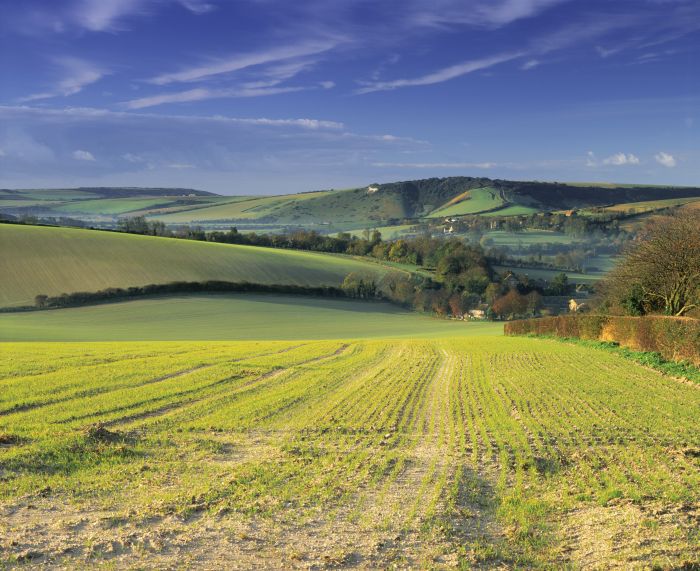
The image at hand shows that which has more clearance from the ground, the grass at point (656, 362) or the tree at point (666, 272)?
the tree at point (666, 272)

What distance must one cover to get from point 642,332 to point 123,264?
7073 centimetres

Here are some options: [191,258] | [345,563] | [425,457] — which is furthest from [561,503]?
[191,258]

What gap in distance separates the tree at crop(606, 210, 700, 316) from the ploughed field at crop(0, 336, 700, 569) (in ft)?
85.3

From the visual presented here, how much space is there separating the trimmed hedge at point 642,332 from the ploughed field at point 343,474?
5869 millimetres

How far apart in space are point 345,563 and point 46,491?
5.32 meters

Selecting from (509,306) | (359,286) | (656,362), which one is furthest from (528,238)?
(656,362)

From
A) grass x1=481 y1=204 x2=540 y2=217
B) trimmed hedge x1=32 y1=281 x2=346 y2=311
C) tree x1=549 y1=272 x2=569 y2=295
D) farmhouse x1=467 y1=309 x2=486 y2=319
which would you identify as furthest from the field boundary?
grass x1=481 y1=204 x2=540 y2=217

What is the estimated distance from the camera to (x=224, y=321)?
69.6m

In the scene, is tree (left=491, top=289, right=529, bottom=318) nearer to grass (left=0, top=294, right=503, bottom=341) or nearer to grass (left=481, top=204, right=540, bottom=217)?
grass (left=0, top=294, right=503, bottom=341)

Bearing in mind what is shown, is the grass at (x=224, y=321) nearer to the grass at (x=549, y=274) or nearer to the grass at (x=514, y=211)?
the grass at (x=549, y=274)

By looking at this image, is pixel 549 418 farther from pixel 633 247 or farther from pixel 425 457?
pixel 633 247

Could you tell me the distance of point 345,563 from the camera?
7.55 m

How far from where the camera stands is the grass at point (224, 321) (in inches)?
2280

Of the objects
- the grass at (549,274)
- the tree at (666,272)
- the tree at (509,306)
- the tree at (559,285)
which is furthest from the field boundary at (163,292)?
the tree at (666,272)
